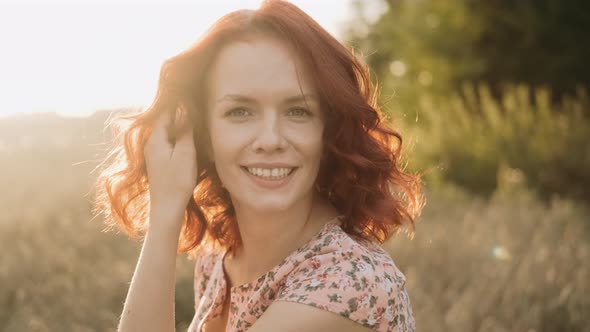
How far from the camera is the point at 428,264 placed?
4840 millimetres

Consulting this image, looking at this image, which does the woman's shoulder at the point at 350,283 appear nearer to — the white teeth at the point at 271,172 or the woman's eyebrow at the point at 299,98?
the white teeth at the point at 271,172

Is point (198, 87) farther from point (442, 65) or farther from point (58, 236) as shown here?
point (442, 65)

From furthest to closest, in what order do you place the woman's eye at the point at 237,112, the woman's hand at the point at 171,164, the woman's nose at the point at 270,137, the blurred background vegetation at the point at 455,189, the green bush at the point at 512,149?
the green bush at the point at 512,149 < the blurred background vegetation at the point at 455,189 < the woman's hand at the point at 171,164 < the woman's eye at the point at 237,112 < the woman's nose at the point at 270,137

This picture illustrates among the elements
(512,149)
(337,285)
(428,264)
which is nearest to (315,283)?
(337,285)

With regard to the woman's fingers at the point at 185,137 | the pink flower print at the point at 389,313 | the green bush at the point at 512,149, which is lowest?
the green bush at the point at 512,149

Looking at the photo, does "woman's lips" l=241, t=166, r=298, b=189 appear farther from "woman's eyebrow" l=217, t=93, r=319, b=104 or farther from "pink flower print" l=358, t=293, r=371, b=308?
"pink flower print" l=358, t=293, r=371, b=308

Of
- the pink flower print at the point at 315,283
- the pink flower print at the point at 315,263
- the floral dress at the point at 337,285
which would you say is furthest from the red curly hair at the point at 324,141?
the pink flower print at the point at 315,283

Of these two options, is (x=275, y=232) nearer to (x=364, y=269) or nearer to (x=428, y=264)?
(x=364, y=269)

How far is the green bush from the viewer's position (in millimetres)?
8328

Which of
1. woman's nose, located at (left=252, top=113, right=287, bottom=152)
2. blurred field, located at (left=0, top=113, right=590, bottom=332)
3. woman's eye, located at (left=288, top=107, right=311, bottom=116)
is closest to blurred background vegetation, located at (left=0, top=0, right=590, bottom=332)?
blurred field, located at (left=0, top=113, right=590, bottom=332)

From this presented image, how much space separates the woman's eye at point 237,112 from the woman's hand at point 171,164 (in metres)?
0.27

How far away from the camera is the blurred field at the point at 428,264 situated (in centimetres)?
385

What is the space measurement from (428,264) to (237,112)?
Answer: 2826mm

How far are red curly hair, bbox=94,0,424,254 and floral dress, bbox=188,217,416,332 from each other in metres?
0.18
